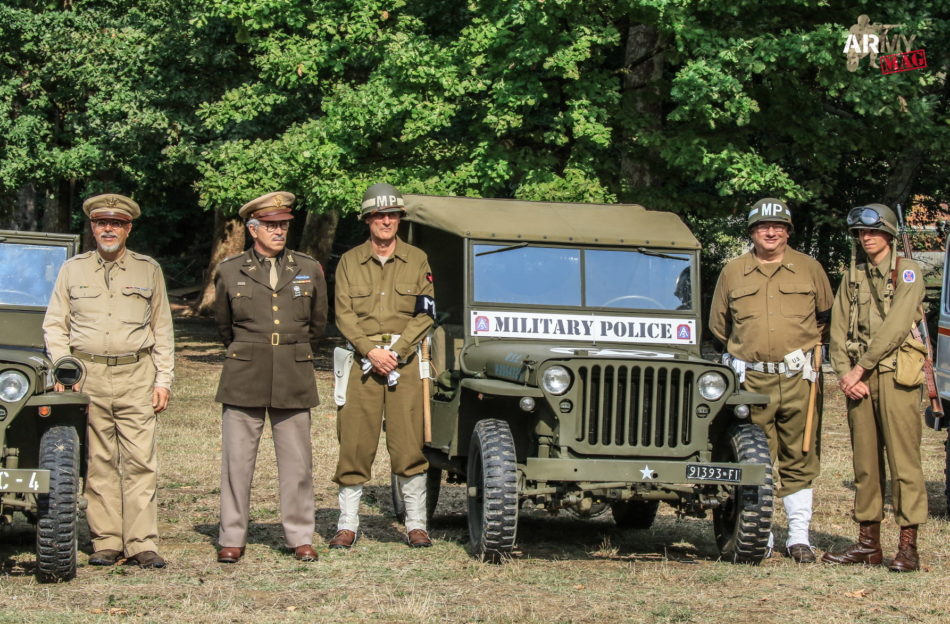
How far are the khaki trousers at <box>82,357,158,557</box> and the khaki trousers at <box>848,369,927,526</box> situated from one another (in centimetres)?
400

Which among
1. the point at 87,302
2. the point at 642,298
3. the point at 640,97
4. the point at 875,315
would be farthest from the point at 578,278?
the point at 640,97

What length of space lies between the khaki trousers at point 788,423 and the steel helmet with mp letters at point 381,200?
7.79 ft

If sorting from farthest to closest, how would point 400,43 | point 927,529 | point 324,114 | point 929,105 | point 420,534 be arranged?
point 324,114 → point 400,43 → point 929,105 → point 927,529 → point 420,534

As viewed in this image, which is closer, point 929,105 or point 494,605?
point 494,605

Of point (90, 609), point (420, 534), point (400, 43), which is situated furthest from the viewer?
point (400, 43)

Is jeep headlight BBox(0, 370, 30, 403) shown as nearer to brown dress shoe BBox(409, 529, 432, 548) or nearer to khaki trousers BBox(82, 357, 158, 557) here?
khaki trousers BBox(82, 357, 158, 557)

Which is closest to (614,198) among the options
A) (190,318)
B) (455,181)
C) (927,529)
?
(455,181)

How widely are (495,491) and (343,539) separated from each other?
1292 millimetres

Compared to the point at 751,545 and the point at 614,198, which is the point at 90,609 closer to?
the point at 751,545

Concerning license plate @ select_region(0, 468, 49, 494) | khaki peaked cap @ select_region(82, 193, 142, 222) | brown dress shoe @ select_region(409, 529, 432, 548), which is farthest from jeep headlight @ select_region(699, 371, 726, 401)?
license plate @ select_region(0, 468, 49, 494)

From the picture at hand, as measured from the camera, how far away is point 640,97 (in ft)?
66.0

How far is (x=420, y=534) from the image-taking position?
8633 millimetres

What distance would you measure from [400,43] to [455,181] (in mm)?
2333

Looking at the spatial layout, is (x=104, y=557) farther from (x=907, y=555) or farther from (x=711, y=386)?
(x=907, y=555)
